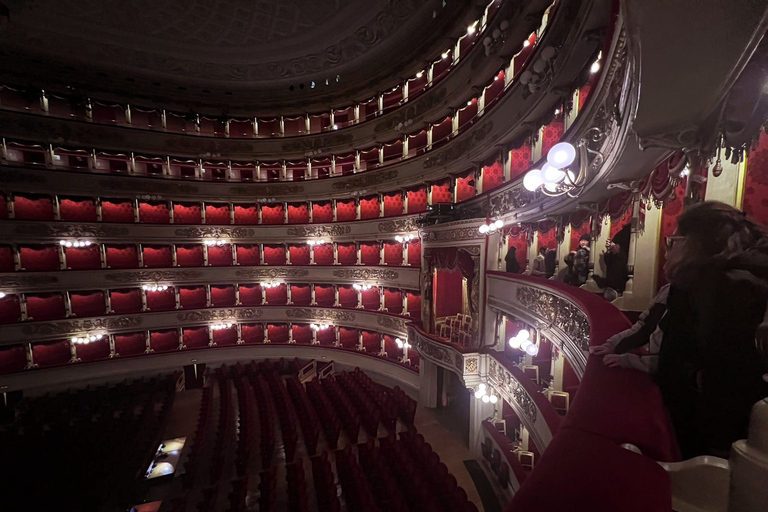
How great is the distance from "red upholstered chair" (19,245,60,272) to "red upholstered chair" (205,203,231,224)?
6.29m

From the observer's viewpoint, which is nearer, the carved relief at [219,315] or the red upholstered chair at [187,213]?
the carved relief at [219,315]

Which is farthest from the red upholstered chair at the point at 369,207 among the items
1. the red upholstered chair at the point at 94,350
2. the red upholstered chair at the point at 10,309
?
the red upholstered chair at the point at 10,309

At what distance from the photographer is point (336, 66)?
1523 cm

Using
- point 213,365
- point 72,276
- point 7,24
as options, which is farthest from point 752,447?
point 7,24

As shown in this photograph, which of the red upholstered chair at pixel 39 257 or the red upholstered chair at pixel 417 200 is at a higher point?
the red upholstered chair at pixel 417 200

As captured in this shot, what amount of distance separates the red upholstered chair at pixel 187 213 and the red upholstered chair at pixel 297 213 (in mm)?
4643

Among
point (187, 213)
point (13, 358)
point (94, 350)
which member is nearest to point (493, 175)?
point (187, 213)

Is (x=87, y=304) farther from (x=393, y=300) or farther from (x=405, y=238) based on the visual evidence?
(x=405, y=238)

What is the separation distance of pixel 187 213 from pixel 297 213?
5730 millimetres

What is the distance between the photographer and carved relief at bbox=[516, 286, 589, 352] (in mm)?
4398

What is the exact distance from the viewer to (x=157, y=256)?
16078 mm

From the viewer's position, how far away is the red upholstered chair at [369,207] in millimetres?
15891

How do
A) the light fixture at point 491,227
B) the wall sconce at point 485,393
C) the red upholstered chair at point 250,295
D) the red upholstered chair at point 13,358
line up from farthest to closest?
the red upholstered chair at point 250,295, the red upholstered chair at point 13,358, the wall sconce at point 485,393, the light fixture at point 491,227

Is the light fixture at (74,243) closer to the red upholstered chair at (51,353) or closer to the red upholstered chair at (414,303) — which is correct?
the red upholstered chair at (51,353)
